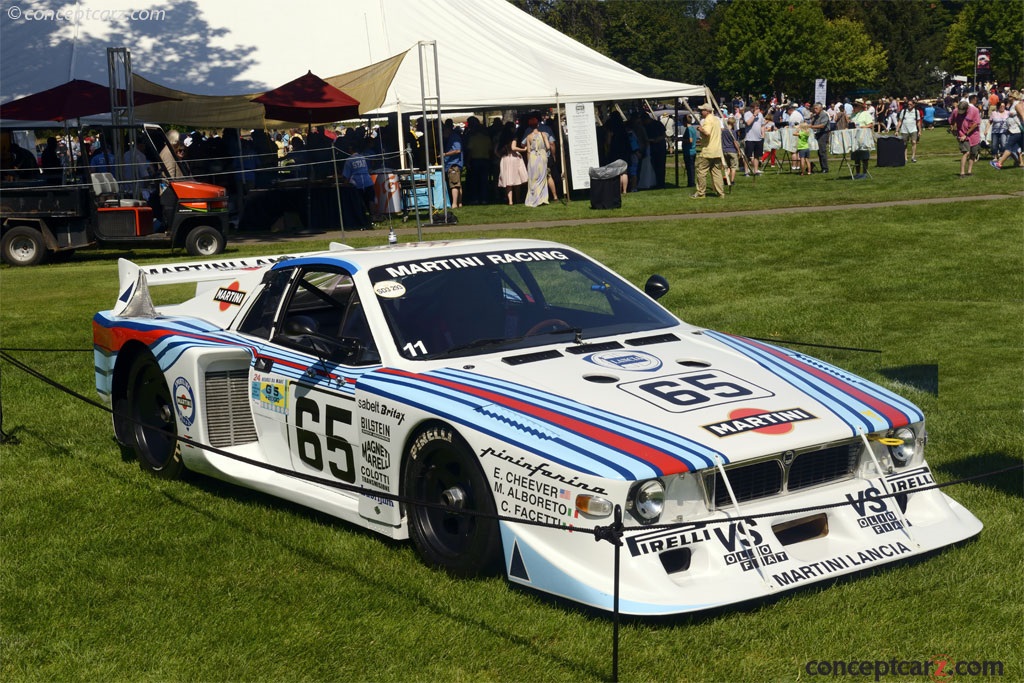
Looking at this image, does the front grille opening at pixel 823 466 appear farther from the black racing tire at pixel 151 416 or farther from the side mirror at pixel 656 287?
the black racing tire at pixel 151 416

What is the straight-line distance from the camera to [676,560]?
5.08 meters

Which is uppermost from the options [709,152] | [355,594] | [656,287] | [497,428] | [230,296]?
[709,152]

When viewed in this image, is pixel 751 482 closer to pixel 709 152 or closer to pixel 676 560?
pixel 676 560

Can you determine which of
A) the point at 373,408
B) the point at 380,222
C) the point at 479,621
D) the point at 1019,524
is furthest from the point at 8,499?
the point at 380,222

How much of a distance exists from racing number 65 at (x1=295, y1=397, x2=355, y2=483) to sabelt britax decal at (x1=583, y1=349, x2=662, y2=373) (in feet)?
4.10

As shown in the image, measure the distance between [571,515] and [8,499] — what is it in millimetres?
3964

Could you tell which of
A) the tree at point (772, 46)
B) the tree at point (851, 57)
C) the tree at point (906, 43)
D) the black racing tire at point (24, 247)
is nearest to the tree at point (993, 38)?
the tree at point (906, 43)

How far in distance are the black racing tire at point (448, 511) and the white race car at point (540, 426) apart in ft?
0.03

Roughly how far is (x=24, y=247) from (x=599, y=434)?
1825 cm

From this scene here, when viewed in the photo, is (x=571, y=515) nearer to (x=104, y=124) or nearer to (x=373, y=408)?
(x=373, y=408)

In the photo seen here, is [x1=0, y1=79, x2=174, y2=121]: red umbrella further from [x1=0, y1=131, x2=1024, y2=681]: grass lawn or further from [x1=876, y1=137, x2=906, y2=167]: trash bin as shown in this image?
[x1=876, y1=137, x2=906, y2=167]: trash bin

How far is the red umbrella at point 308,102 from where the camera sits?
23.5m

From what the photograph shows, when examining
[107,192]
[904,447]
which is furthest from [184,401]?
[107,192]

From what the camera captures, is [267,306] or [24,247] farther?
[24,247]
